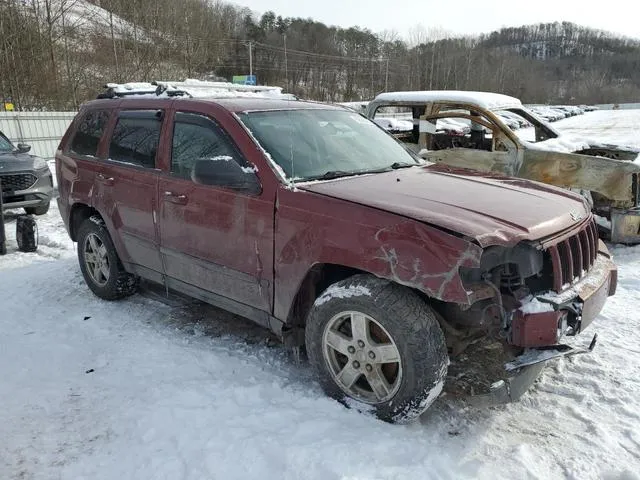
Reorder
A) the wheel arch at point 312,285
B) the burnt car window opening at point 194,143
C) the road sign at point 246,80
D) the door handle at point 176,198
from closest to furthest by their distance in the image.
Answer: the wheel arch at point 312,285 → the burnt car window opening at point 194,143 → the door handle at point 176,198 → the road sign at point 246,80

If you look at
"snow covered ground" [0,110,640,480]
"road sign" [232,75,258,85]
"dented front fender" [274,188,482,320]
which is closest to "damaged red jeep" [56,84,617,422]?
"dented front fender" [274,188,482,320]

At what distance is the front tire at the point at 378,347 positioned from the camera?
2812 millimetres

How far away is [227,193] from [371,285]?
124cm

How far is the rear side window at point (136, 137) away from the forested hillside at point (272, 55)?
24.3 m

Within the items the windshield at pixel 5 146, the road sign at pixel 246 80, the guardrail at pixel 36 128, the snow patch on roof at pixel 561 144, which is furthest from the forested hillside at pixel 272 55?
the snow patch on roof at pixel 561 144

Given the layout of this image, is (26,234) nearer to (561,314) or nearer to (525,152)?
(561,314)

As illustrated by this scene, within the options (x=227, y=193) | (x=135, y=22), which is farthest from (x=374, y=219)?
(x=135, y=22)

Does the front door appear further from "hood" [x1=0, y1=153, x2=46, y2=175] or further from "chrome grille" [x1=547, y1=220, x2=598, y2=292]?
"hood" [x1=0, y1=153, x2=46, y2=175]

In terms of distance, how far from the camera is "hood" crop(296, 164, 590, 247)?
2.73 metres

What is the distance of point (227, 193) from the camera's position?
11.5ft

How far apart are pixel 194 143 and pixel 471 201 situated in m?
2.09

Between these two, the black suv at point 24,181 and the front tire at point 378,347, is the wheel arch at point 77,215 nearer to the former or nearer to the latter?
the front tire at point 378,347

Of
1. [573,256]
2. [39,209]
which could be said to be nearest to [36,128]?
[39,209]

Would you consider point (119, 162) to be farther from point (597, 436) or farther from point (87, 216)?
point (597, 436)
